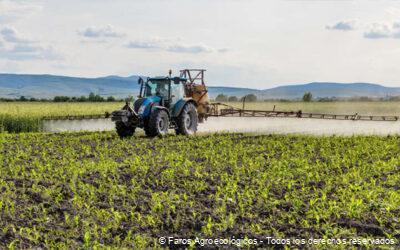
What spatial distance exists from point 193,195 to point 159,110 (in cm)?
992

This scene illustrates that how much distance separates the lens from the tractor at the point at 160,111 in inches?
762

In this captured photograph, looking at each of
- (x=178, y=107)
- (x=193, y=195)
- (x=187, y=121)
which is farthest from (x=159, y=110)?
(x=193, y=195)

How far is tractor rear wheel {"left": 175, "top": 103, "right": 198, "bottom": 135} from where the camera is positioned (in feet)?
67.8

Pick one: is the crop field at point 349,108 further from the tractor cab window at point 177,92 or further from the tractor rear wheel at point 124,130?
the tractor rear wheel at point 124,130

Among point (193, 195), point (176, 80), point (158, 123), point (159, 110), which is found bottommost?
point (193, 195)

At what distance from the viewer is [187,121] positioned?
69.5 ft

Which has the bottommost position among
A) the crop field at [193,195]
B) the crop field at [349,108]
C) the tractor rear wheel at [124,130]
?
the crop field at [193,195]

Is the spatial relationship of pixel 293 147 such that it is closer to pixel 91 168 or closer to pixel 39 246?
pixel 91 168

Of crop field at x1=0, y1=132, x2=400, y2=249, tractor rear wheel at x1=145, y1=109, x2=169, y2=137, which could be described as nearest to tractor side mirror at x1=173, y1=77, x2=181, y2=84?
tractor rear wheel at x1=145, y1=109, x2=169, y2=137

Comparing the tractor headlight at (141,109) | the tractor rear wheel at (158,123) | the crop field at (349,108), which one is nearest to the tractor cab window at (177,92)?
the tractor rear wheel at (158,123)

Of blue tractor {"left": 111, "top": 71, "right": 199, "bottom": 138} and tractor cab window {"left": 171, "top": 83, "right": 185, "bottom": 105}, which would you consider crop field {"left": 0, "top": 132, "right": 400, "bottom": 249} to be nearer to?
blue tractor {"left": 111, "top": 71, "right": 199, "bottom": 138}

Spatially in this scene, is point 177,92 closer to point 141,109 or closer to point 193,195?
point 141,109

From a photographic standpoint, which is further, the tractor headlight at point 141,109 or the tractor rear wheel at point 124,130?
the tractor rear wheel at point 124,130

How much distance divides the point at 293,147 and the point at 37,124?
14469 mm
